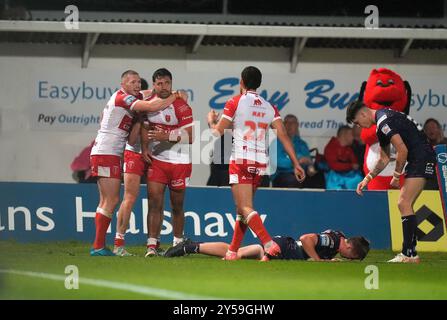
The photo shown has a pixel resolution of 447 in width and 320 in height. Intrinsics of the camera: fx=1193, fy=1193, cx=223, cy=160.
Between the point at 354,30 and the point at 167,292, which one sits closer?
the point at 167,292

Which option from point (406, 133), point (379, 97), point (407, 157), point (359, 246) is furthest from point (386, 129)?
point (379, 97)

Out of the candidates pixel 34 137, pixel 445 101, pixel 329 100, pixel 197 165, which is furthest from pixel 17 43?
pixel 445 101

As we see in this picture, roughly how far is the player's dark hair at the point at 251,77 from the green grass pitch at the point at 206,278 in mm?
2053

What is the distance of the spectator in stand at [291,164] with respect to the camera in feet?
63.3

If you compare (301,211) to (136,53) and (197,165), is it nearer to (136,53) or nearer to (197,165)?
(197,165)

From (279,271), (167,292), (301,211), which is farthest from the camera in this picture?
(301,211)

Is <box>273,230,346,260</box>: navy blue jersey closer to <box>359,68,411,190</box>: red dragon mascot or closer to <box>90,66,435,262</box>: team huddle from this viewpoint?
<box>90,66,435,262</box>: team huddle

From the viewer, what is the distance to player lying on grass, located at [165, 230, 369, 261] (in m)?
14.1

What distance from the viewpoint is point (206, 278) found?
11.6 meters

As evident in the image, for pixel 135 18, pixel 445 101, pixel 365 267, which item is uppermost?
pixel 135 18

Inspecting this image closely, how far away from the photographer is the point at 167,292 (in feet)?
34.4

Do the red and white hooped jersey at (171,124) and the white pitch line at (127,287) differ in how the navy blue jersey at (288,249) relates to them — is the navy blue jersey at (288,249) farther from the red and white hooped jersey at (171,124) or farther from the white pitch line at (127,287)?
the white pitch line at (127,287)

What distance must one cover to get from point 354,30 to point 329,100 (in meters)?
1.51
